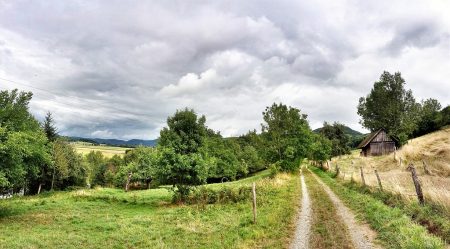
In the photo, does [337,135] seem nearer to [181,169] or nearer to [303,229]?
[181,169]

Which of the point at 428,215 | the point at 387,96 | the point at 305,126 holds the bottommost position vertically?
the point at 428,215

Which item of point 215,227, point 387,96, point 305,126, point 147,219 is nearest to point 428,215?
point 215,227

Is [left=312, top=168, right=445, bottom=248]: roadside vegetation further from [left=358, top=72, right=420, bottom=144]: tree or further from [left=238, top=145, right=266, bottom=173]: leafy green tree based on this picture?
[left=238, top=145, right=266, bottom=173]: leafy green tree

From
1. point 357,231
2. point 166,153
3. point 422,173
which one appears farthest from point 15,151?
point 422,173

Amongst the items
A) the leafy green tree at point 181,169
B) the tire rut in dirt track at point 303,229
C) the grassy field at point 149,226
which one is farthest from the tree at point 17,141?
the tire rut in dirt track at point 303,229

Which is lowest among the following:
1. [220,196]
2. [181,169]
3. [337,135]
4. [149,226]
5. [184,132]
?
[149,226]

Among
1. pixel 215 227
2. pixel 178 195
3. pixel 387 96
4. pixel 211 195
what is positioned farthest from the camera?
pixel 387 96

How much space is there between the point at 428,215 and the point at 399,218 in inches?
51.5

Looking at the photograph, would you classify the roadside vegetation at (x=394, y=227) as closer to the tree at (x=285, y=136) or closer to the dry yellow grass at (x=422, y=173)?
the dry yellow grass at (x=422, y=173)

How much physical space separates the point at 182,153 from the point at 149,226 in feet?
44.2

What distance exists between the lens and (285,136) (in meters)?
59.7

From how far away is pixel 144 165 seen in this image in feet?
235

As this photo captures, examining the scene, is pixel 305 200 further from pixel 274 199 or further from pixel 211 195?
pixel 211 195

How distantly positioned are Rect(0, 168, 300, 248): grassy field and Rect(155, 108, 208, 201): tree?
3.06 m
